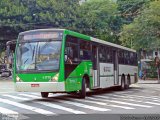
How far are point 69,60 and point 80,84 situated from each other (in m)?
1.62

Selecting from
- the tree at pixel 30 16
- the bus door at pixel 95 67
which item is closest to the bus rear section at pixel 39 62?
the bus door at pixel 95 67

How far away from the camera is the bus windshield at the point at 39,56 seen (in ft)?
57.6

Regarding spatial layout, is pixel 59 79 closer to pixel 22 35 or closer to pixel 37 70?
pixel 37 70

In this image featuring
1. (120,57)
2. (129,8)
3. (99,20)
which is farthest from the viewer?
(99,20)

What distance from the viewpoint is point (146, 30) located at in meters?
43.6

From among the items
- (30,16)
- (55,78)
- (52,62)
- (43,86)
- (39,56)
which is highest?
(30,16)

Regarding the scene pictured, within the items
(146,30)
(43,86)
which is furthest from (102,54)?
(146,30)

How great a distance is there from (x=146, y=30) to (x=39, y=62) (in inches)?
1086

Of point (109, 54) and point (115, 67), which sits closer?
point (109, 54)

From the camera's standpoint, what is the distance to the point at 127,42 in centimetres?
4950

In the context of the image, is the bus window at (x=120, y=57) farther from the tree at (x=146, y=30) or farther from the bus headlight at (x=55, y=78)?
the tree at (x=146, y=30)

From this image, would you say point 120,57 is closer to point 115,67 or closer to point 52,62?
point 115,67

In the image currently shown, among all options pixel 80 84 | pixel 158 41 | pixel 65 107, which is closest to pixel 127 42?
pixel 158 41

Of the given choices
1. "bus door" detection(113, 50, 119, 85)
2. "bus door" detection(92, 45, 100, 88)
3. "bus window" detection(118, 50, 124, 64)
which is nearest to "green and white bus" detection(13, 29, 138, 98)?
"bus door" detection(92, 45, 100, 88)
